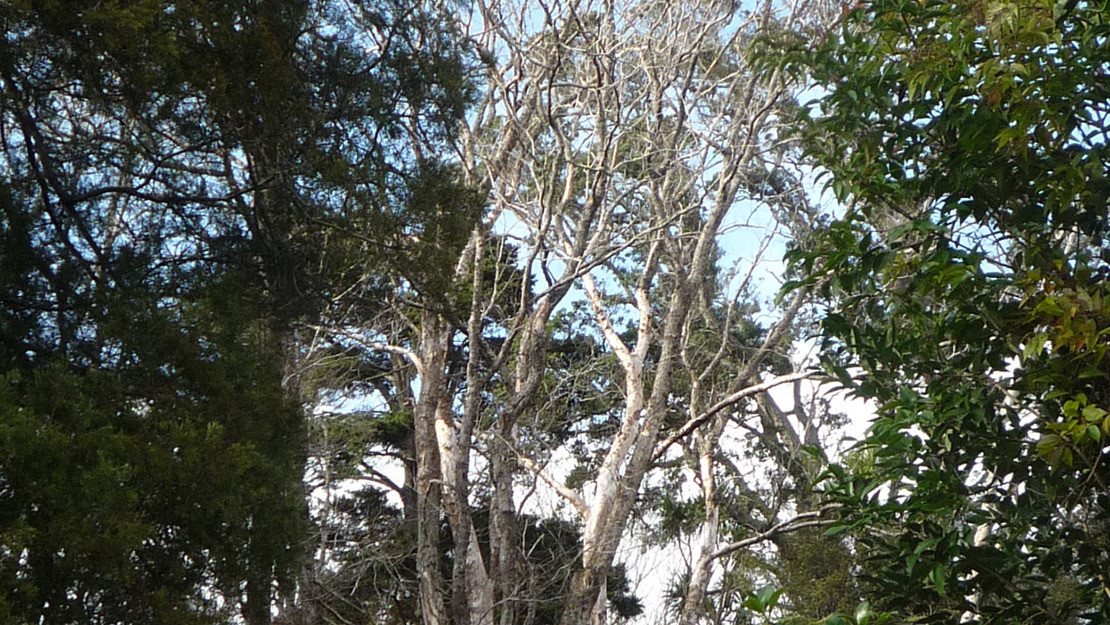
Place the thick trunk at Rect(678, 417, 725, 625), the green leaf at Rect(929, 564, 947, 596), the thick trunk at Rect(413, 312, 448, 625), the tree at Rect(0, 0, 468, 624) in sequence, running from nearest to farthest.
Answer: the green leaf at Rect(929, 564, 947, 596)
the tree at Rect(0, 0, 468, 624)
the thick trunk at Rect(413, 312, 448, 625)
the thick trunk at Rect(678, 417, 725, 625)

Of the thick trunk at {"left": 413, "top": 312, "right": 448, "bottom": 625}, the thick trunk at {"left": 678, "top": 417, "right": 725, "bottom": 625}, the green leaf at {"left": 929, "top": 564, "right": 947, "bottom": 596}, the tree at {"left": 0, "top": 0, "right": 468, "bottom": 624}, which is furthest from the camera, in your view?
the thick trunk at {"left": 678, "top": 417, "right": 725, "bottom": 625}

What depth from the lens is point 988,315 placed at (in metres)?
3.18

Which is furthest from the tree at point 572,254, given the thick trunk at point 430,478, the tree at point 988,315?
the tree at point 988,315

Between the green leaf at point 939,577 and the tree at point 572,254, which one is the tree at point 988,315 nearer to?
the green leaf at point 939,577

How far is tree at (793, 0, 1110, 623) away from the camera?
3.05 m

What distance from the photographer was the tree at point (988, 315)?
3047 mm

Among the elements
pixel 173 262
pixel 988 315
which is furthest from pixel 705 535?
pixel 988 315

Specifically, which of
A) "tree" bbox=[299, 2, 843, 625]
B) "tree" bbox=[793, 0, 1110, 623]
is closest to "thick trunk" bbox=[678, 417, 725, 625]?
"tree" bbox=[299, 2, 843, 625]

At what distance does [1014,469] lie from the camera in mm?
3279

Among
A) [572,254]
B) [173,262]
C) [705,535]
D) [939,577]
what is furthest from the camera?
[705,535]

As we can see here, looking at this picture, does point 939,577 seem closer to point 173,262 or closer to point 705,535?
point 173,262

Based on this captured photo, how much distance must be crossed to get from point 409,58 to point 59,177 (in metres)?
2.05

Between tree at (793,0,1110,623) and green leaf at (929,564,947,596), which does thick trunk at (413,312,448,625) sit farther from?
green leaf at (929,564,947,596)

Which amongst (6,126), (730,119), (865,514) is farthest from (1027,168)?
(730,119)
